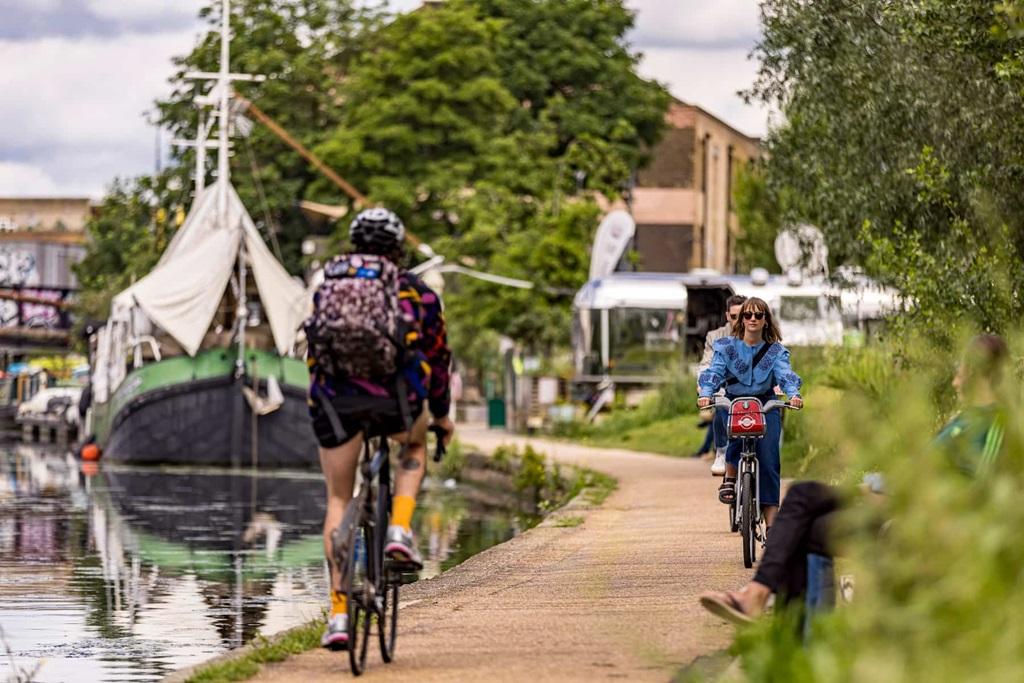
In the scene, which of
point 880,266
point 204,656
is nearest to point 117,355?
point 880,266

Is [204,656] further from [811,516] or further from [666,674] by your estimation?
[811,516]

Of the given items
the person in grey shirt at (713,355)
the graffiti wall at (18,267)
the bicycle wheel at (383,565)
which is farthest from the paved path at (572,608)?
the graffiti wall at (18,267)

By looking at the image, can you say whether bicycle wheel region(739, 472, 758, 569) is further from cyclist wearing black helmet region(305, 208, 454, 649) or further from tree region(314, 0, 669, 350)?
tree region(314, 0, 669, 350)

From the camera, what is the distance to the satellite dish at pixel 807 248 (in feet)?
82.3

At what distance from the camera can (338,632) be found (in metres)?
8.61

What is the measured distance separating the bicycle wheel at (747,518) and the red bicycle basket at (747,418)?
291 mm

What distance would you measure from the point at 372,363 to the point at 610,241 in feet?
116

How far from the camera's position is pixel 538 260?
4656 centimetres

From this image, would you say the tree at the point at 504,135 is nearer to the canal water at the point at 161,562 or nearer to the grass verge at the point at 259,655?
the canal water at the point at 161,562

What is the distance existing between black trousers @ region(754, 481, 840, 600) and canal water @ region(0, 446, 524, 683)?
3.63 metres

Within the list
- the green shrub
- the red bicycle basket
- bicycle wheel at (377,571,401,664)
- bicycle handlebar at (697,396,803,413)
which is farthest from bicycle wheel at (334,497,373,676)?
the green shrub

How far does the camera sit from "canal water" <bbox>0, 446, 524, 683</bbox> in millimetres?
11711

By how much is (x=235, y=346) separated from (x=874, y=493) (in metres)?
35.0

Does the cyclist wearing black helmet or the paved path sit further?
the paved path
